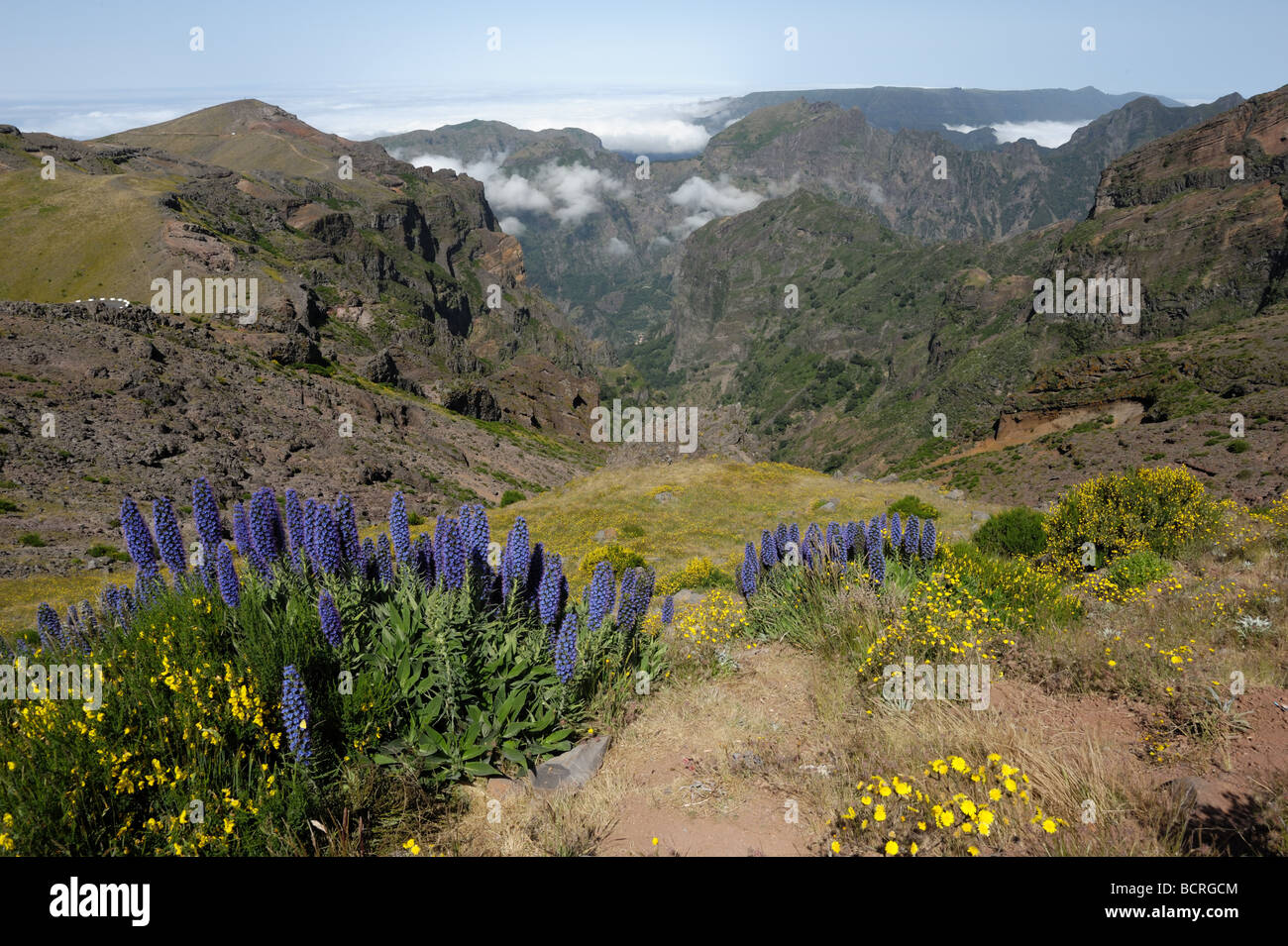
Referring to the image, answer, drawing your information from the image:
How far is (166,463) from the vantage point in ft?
124

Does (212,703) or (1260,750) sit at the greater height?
(212,703)

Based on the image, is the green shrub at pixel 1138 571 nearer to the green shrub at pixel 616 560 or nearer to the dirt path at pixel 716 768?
Result: the dirt path at pixel 716 768

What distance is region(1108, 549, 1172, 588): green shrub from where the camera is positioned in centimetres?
998

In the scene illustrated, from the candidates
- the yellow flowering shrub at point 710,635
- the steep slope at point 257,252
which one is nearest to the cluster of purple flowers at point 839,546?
the yellow flowering shrub at point 710,635

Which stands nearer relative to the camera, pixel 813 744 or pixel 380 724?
pixel 380 724

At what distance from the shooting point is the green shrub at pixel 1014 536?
14.8 metres

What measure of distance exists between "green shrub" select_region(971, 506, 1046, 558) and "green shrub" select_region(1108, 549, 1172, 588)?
3.62 m

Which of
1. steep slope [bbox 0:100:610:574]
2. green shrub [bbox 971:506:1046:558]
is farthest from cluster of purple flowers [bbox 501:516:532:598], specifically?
steep slope [bbox 0:100:610:574]

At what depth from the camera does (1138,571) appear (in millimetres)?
10156

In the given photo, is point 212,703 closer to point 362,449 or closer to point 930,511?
point 930,511

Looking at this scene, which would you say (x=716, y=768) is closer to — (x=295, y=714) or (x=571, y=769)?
(x=571, y=769)

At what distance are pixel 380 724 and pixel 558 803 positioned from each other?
1465 mm
